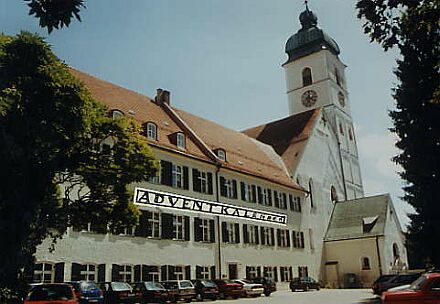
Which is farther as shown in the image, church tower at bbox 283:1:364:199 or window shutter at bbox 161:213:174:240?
church tower at bbox 283:1:364:199

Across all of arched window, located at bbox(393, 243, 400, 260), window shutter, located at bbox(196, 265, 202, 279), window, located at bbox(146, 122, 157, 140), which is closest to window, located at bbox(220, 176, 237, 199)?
window shutter, located at bbox(196, 265, 202, 279)

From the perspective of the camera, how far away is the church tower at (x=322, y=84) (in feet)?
194

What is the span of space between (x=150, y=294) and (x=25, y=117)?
37.4 feet

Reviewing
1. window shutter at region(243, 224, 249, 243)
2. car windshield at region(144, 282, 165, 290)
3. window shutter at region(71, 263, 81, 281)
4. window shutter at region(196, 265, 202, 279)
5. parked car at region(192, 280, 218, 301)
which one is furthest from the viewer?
window shutter at region(243, 224, 249, 243)

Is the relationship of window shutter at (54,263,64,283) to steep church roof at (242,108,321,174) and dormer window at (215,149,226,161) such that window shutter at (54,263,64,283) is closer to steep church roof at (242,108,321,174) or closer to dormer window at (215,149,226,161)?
dormer window at (215,149,226,161)

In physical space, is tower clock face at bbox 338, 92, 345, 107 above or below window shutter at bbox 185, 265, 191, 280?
above

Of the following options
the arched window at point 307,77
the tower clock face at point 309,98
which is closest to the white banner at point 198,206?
the tower clock face at point 309,98

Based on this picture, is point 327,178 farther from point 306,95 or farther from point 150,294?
point 150,294

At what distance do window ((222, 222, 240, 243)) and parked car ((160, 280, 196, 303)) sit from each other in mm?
7666

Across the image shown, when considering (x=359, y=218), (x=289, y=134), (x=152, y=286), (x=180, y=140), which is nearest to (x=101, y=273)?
(x=152, y=286)

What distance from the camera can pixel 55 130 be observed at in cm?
1712

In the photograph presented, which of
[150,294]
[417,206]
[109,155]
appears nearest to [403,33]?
[109,155]

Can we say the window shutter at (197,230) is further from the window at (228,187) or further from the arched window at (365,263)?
the arched window at (365,263)

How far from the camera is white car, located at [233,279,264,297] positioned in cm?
3080
